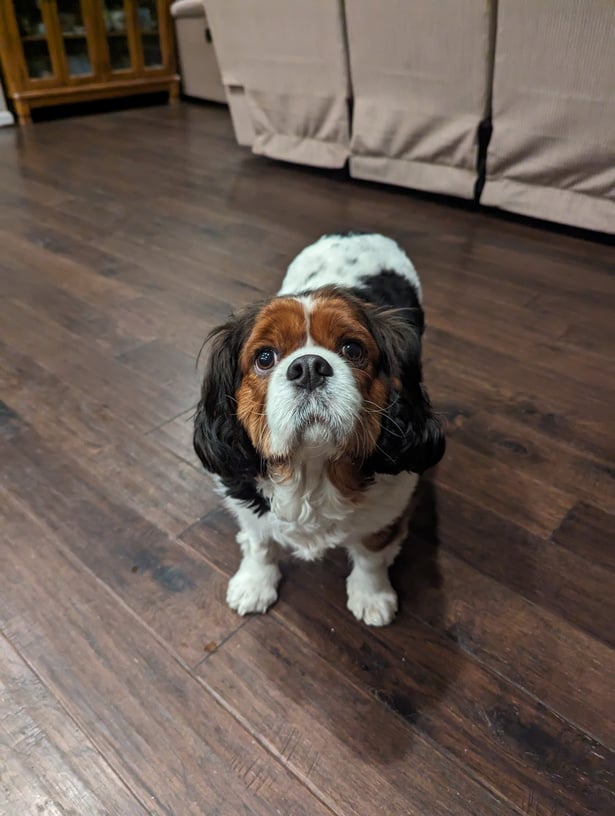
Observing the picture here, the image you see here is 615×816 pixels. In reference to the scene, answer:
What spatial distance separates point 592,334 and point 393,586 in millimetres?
1547

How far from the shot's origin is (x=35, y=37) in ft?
18.9

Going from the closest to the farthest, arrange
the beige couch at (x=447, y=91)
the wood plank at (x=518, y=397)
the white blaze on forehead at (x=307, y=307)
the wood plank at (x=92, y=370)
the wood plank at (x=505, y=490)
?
the white blaze on forehead at (x=307, y=307), the wood plank at (x=505, y=490), the wood plank at (x=518, y=397), the wood plank at (x=92, y=370), the beige couch at (x=447, y=91)

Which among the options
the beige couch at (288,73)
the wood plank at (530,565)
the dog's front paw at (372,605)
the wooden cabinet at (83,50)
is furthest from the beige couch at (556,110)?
the wooden cabinet at (83,50)

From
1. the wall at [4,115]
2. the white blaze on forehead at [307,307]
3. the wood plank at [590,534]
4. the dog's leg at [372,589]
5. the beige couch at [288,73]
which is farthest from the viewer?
the wall at [4,115]

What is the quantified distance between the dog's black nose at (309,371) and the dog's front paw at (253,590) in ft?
1.97

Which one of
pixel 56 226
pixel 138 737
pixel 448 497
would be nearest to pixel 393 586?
pixel 448 497

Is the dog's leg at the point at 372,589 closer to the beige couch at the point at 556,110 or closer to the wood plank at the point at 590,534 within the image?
the wood plank at the point at 590,534

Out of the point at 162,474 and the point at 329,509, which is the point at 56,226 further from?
the point at 329,509

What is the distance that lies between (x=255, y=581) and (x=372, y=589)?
0.90 ft

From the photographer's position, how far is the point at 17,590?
1.49 metres

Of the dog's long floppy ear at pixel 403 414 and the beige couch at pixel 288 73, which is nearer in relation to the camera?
the dog's long floppy ear at pixel 403 414

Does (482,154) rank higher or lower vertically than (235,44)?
lower

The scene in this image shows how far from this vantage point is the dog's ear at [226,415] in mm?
1233

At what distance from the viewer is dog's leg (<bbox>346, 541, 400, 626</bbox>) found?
1411 mm
